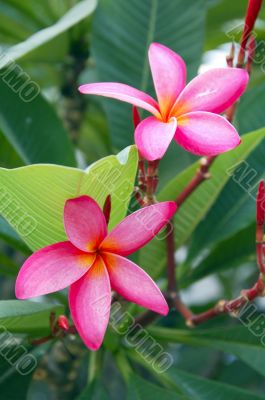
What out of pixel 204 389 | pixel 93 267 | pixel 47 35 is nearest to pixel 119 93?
pixel 93 267

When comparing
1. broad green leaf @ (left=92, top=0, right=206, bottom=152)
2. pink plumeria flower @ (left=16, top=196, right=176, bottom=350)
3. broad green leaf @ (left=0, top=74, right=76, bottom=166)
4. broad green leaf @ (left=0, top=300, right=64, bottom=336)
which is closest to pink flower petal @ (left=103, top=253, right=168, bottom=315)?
pink plumeria flower @ (left=16, top=196, right=176, bottom=350)

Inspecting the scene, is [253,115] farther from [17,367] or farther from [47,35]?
[17,367]

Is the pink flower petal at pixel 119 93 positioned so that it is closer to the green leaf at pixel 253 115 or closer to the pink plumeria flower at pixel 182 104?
the pink plumeria flower at pixel 182 104

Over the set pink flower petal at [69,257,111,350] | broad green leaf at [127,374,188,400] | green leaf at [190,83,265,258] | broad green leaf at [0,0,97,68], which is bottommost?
broad green leaf at [127,374,188,400]

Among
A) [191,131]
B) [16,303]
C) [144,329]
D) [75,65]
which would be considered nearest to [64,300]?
[144,329]

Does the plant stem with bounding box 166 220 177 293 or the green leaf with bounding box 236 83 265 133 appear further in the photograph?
the green leaf with bounding box 236 83 265 133

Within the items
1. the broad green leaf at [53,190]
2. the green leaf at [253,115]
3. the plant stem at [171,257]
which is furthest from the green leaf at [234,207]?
the broad green leaf at [53,190]

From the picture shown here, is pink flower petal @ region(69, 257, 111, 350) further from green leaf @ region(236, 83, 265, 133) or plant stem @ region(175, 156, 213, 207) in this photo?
green leaf @ region(236, 83, 265, 133)
